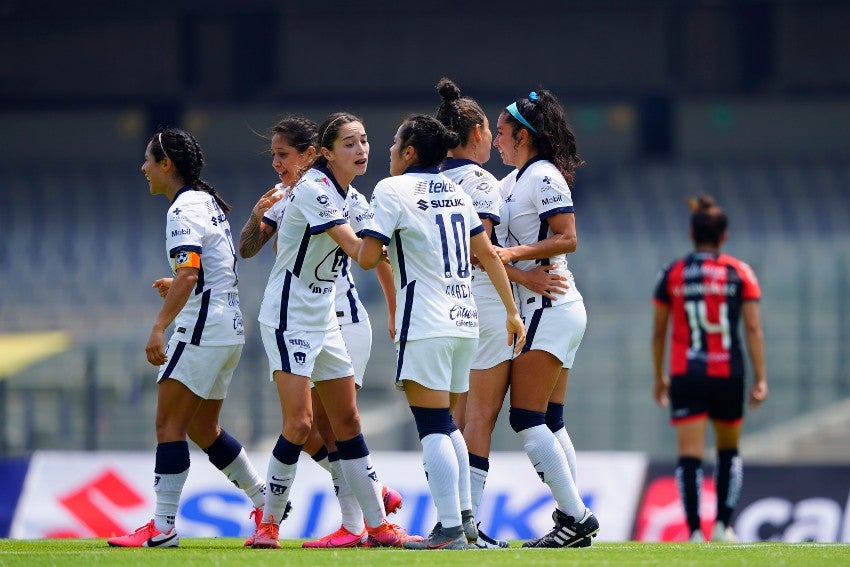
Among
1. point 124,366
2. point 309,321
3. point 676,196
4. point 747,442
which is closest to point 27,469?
point 124,366

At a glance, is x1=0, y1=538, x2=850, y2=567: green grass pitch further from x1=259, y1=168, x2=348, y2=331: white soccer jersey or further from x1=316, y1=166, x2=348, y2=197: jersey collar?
x1=316, y1=166, x2=348, y2=197: jersey collar

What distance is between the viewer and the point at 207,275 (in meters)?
7.00

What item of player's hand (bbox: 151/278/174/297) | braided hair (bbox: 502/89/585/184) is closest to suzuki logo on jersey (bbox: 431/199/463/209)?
braided hair (bbox: 502/89/585/184)

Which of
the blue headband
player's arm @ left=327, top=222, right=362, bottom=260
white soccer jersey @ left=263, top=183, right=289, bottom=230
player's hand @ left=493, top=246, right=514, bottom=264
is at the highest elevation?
the blue headband

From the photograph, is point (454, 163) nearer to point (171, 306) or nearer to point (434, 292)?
point (434, 292)

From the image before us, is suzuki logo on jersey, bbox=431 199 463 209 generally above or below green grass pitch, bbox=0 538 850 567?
above

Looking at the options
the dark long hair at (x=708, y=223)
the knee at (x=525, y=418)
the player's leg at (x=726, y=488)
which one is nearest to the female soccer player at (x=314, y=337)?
the knee at (x=525, y=418)

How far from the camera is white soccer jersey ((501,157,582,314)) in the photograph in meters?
6.86

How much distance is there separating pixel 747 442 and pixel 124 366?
6.57 m

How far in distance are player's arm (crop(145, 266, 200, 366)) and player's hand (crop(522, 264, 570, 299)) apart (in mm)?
1622

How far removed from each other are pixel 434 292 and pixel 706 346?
3.50m

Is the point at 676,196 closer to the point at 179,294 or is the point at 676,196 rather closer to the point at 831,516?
the point at 831,516

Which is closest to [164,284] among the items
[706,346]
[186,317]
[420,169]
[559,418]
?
[186,317]

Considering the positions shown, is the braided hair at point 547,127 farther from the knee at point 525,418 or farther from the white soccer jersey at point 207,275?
the white soccer jersey at point 207,275
